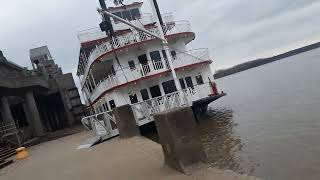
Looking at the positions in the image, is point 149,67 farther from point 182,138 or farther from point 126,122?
point 182,138

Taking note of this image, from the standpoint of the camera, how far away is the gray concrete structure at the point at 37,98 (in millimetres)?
28359

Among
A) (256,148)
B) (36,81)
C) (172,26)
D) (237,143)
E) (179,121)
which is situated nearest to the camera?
(179,121)

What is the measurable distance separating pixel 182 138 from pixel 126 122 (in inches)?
336

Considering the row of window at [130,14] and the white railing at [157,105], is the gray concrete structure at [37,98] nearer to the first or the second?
the row of window at [130,14]

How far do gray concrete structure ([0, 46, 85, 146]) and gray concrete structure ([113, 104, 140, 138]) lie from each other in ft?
38.0

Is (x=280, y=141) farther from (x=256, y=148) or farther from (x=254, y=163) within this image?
(x=254, y=163)

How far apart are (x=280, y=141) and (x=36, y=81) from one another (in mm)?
23653

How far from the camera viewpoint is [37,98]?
143 feet

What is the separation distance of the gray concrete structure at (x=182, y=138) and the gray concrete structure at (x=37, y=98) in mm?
19250

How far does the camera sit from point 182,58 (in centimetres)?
2480

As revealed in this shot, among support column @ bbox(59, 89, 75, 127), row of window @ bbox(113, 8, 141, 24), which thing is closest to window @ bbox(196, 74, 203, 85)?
row of window @ bbox(113, 8, 141, 24)

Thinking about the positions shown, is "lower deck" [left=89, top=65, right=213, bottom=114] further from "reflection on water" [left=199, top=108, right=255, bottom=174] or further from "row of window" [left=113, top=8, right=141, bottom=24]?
"row of window" [left=113, top=8, right=141, bottom=24]

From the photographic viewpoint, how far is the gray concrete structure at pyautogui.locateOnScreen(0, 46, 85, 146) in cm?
2836

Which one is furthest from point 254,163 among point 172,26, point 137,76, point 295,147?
point 172,26
